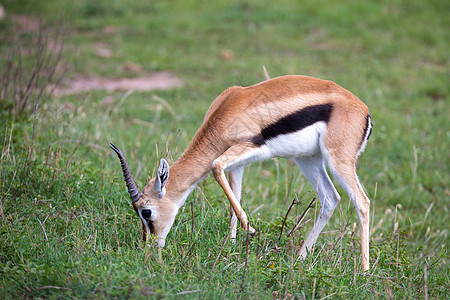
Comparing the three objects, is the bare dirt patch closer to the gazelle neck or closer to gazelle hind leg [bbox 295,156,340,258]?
the gazelle neck

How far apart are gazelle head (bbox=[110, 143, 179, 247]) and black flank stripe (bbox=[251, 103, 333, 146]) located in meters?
0.75

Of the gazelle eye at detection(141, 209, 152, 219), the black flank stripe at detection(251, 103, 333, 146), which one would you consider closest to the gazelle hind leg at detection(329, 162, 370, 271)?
the black flank stripe at detection(251, 103, 333, 146)

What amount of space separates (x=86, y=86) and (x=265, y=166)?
12.0ft

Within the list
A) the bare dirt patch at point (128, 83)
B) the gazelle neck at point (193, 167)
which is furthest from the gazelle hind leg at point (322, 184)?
the bare dirt patch at point (128, 83)

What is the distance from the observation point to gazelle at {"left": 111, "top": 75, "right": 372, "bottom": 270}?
11.5 feet

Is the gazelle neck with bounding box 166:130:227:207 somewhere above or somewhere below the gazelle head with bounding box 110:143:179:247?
above

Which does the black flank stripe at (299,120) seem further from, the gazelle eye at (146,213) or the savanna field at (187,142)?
the gazelle eye at (146,213)

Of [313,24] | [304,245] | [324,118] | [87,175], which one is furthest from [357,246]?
[313,24]

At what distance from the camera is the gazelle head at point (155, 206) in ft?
11.4

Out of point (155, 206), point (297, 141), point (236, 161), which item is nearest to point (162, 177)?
point (155, 206)

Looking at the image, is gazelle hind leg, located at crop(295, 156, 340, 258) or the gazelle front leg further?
gazelle hind leg, located at crop(295, 156, 340, 258)

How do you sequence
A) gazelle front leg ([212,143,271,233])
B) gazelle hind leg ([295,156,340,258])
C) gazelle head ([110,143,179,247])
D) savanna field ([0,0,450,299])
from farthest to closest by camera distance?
gazelle hind leg ([295,156,340,258]), gazelle head ([110,143,179,247]), gazelle front leg ([212,143,271,233]), savanna field ([0,0,450,299])

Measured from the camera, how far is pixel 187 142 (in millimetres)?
6047

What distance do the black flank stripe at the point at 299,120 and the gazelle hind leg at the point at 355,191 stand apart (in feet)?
1.12
